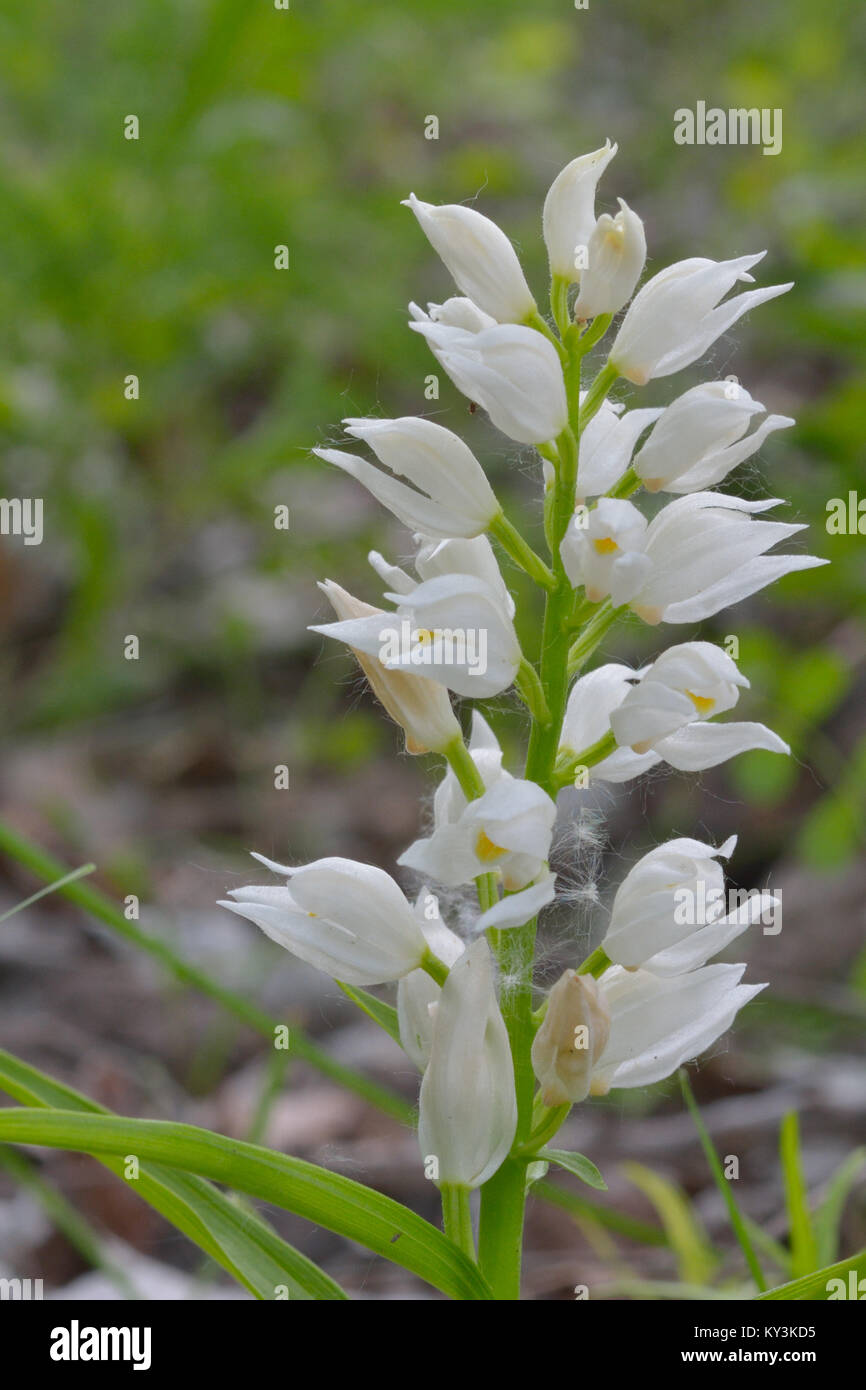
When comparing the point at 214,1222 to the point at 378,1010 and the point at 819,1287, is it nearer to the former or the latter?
the point at 378,1010

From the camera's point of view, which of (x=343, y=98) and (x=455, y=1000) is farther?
(x=343, y=98)

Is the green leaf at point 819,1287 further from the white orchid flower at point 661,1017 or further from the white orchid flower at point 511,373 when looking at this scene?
the white orchid flower at point 511,373

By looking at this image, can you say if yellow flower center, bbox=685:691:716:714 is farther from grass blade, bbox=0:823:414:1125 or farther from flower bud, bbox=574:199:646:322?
grass blade, bbox=0:823:414:1125

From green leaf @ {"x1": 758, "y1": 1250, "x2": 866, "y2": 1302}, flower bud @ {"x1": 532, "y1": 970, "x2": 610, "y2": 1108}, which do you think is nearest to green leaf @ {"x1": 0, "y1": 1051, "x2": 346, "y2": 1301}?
flower bud @ {"x1": 532, "y1": 970, "x2": 610, "y2": 1108}

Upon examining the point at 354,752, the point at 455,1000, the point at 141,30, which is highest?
the point at 141,30

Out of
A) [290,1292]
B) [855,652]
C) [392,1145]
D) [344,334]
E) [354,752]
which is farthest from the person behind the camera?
[344,334]

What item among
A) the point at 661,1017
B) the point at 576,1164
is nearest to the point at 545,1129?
the point at 576,1164

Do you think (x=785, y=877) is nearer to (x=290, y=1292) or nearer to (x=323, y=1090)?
(x=323, y=1090)

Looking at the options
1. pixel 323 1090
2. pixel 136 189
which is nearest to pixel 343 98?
pixel 136 189
